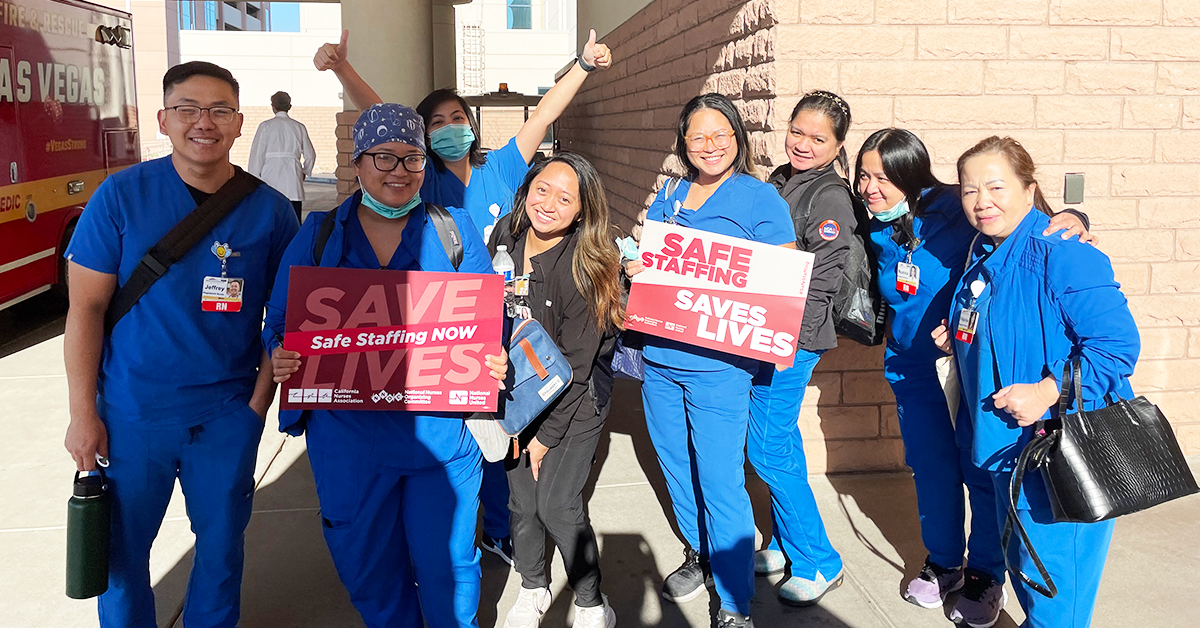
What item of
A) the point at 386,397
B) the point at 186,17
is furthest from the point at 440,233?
the point at 186,17

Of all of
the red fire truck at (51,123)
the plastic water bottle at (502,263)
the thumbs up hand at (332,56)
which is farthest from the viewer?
the red fire truck at (51,123)

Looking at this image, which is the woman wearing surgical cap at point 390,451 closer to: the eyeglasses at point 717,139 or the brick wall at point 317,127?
the eyeglasses at point 717,139

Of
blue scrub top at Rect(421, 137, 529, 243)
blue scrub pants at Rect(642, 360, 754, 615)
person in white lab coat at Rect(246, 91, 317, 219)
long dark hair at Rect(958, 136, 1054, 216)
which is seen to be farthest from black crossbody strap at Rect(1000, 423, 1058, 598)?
person in white lab coat at Rect(246, 91, 317, 219)

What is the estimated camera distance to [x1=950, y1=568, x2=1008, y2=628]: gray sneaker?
11.5 feet

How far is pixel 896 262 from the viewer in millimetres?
3641

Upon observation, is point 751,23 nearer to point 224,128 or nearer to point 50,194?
point 224,128

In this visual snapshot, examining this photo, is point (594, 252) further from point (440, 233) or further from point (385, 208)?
point (385, 208)

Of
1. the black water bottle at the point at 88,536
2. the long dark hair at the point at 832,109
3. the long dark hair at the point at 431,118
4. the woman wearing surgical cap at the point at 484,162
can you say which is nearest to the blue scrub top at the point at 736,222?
the long dark hair at the point at 832,109

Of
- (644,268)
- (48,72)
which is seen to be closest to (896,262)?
(644,268)

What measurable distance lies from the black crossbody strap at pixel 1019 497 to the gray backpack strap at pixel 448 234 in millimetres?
1964

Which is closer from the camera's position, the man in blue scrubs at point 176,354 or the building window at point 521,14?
the man in blue scrubs at point 176,354

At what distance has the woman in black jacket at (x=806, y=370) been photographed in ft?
11.9

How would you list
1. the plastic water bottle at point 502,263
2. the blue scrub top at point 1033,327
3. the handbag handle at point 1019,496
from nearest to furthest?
the blue scrub top at point 1033,327 → the handbag handle at point 1019,496 → the plastic water bottle at point 502,263

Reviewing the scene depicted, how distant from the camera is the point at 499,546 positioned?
420cm
